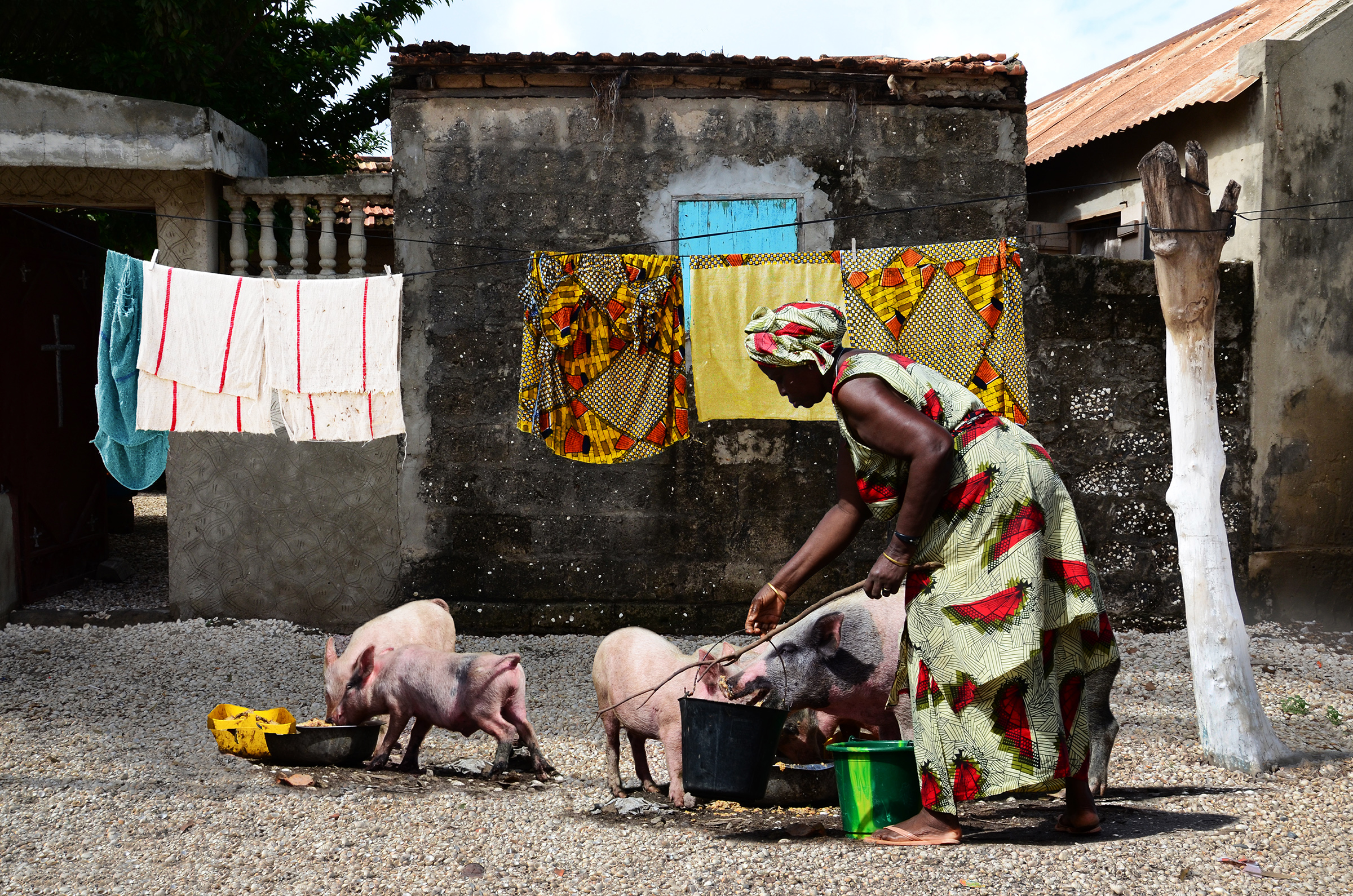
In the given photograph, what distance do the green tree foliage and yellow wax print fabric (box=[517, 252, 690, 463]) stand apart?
16.1ft

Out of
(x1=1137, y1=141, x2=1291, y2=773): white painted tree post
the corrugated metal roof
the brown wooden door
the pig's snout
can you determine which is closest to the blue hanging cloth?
the brown wooden door

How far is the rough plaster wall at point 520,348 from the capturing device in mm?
7141

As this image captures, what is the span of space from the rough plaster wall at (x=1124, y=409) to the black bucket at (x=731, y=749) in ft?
14.5

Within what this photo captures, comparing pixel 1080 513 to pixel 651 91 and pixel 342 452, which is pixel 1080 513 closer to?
pixel 651 91

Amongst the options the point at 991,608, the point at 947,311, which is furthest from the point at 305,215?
the point at 991,608

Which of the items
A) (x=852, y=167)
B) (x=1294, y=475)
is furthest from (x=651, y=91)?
(x=1294, y=475)

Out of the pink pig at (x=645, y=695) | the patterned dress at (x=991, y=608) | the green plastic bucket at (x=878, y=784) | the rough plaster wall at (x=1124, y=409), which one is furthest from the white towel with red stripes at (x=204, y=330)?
the rough plaster wall at (x=1124, y=409)

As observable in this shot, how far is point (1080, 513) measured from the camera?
23.8 ft

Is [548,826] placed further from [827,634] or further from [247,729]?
[247,729]

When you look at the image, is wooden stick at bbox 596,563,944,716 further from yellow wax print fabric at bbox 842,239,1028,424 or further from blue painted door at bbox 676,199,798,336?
blue painted door at bbox 676,199,798,336

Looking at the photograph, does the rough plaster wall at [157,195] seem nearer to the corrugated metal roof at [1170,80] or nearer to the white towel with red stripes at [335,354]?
the white towel with red stripes at [335,354]

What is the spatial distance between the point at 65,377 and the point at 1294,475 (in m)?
9.24

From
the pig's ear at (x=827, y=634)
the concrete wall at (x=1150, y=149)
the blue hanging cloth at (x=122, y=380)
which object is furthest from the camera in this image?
the concrete wall at (x=1150, y=149)

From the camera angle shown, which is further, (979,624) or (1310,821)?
(1310,821)
